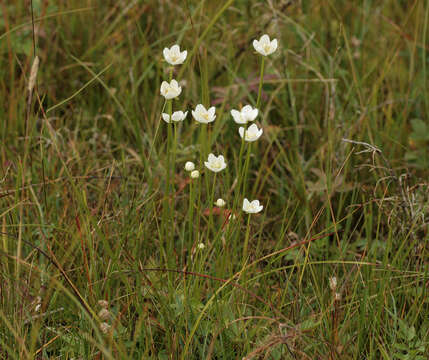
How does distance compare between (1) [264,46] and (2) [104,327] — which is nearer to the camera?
(2) [104,327]

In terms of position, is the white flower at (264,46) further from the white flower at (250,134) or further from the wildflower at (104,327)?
the wildflower at (104,327)

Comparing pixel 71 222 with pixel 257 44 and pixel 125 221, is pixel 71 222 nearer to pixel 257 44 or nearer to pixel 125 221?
pixel 125 221

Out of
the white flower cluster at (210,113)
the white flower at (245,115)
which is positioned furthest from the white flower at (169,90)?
the white flower at (245,115)

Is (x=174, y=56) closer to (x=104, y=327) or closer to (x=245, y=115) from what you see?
(x=245, y=115)

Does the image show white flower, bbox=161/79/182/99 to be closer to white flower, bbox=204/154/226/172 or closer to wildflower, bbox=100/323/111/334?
white flower, bbox=204/154/226/172

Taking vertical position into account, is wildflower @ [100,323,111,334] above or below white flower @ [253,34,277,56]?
below

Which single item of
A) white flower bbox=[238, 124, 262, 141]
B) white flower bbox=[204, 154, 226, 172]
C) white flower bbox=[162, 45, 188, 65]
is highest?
white flower bbox=[162, 45, 188, 65]

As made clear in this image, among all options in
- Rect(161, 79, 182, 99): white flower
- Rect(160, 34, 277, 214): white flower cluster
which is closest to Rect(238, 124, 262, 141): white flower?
Rect(160, 34, 277, 214): white flower cluster

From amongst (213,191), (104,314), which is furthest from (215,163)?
(104,314)
